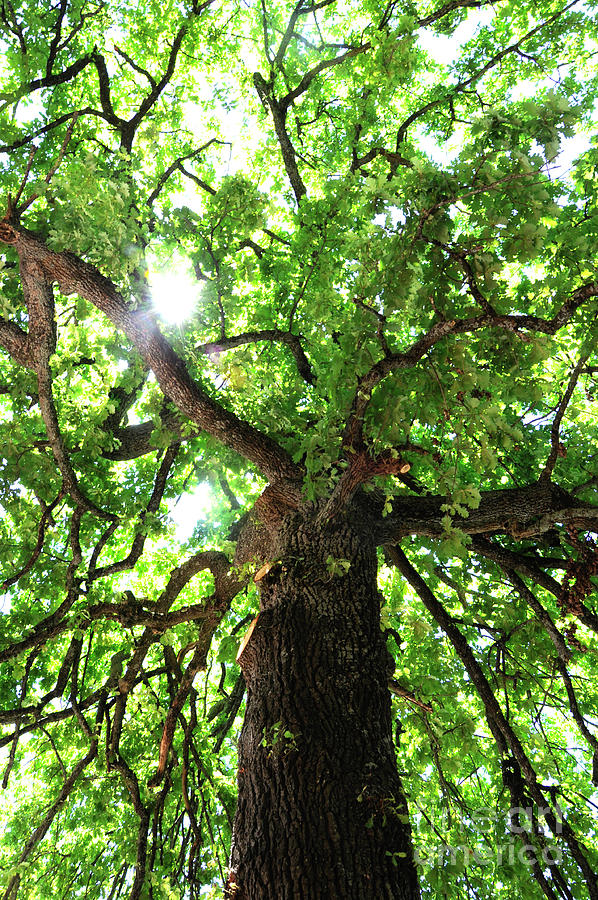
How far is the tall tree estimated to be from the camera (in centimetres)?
245

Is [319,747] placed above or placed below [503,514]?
below

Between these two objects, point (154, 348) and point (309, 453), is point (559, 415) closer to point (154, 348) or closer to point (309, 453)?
point (309, 453)

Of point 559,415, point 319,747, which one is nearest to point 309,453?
point 319,747

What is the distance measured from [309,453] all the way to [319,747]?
1.37 metres

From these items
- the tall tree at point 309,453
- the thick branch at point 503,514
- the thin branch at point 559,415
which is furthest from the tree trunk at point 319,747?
the thin branch at point 559,415

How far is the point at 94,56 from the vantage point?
5.69 m

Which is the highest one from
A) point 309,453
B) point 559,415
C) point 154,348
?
point 154,348

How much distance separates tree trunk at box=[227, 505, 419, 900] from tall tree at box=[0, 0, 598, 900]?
13 mm

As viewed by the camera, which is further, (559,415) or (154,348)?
(154,348)

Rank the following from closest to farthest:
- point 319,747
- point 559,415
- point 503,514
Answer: point 319,747, point 559,415, point 503,514

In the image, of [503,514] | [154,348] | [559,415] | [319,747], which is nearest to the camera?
[319,747]

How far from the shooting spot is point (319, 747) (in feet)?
8.00

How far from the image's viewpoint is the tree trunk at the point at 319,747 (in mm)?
2082

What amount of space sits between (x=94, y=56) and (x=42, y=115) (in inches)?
47.3
